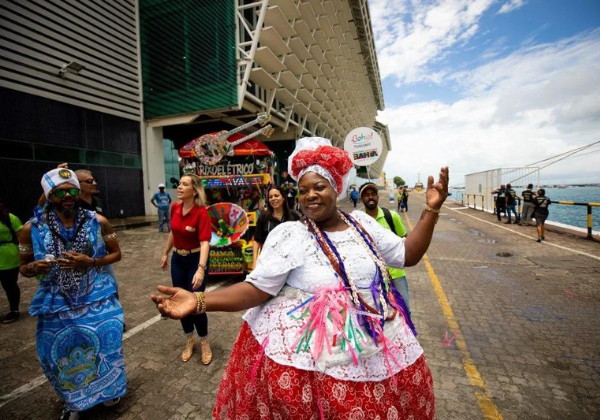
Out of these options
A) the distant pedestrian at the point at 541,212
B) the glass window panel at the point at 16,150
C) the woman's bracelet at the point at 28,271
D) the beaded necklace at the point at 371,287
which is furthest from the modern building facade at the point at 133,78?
the distant pedestrian at the point at 541,212

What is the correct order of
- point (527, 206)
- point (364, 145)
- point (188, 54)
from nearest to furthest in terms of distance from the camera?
point (364, 145) < point (527, 206) < point (188, 54)

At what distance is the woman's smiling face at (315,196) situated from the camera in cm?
161

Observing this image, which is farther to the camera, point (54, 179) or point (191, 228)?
point (191, 228)

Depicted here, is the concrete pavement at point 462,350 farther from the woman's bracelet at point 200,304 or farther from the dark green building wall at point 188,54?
the dark green building wall at point 188,54

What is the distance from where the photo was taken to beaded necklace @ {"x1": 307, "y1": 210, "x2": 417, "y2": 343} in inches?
56.5

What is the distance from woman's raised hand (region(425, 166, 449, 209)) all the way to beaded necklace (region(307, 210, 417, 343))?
1.44 feet

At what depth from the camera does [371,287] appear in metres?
1.50

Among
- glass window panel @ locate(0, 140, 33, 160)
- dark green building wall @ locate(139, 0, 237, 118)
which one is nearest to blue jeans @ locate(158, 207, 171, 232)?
glass window panel @ locate(0, 140, 33, 160)

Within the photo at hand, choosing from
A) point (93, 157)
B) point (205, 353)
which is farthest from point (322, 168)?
point (93, 157)

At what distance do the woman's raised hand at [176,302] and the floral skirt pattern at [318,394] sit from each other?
42 centimetres

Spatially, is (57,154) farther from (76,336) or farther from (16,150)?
(76,336)

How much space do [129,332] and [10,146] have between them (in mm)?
10333

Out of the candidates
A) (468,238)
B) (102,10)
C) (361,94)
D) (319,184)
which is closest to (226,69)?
(102,10)

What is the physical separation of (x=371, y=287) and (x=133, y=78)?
17.1 meters
